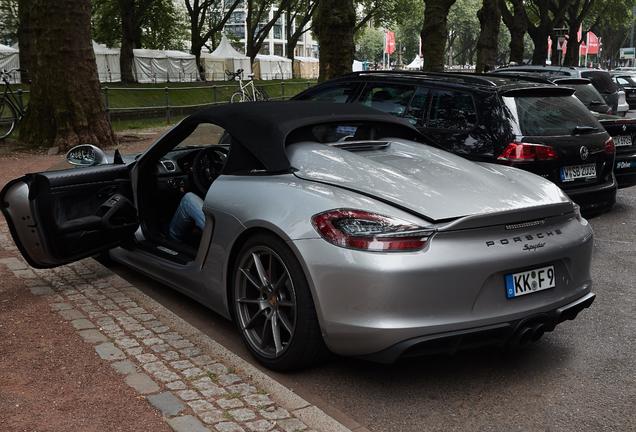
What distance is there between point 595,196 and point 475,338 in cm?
426

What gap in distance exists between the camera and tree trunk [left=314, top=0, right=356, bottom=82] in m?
15.6

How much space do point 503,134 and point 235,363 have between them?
12.5ft

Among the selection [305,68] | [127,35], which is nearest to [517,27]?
[127,35]

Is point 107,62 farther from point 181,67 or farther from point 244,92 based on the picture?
point 244,92

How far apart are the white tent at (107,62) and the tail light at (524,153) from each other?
41.8 metres

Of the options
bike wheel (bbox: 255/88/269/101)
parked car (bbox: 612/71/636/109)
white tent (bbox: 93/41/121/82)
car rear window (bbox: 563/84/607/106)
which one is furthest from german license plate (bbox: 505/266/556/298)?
white tent (bbox: 93/41/121/82)

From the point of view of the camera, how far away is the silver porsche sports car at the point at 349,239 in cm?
351

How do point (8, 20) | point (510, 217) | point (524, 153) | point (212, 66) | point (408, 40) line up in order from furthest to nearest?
point (408, 40) → point (212, 66) → point (8, 20) → point (524, 153) → point (510, 217)

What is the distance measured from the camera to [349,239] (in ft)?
11.7

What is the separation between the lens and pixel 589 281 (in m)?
4.18

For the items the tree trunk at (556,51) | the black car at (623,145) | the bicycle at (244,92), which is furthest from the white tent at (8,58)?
the black car at (623,145)

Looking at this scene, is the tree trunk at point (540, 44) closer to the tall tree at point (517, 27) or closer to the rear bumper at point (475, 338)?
the tall tree at point (517, 27)

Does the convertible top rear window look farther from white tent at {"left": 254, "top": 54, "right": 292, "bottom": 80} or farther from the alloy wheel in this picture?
Answer: white tent at {"left": 254, "top": 54, "right": 292, "bottom": 80}

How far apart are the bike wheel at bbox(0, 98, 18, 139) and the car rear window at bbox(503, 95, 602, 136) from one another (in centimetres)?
1104
